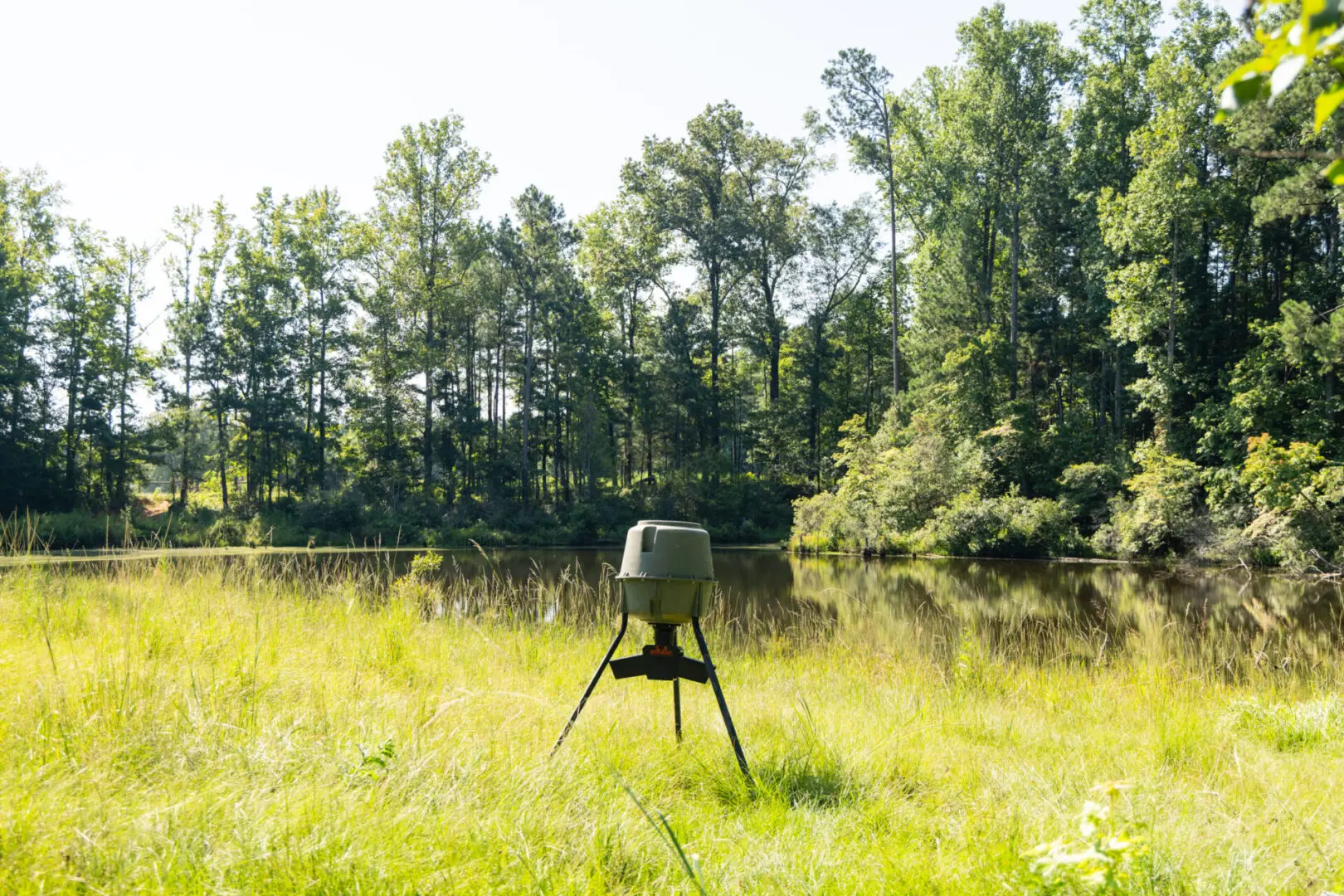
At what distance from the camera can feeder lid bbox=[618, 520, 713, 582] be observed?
3.33m

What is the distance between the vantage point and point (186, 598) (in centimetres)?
552

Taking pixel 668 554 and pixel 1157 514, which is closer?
pixel 668 554

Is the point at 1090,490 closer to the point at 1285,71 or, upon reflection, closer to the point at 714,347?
the point at 714,347

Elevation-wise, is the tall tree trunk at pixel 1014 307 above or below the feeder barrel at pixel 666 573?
above

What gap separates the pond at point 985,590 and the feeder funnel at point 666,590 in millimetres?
A: 3755

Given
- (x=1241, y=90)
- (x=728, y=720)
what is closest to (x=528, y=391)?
(x=728, y=720)

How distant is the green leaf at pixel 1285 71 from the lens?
0.86 m

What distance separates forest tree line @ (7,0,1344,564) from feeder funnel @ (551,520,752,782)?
1804 cm

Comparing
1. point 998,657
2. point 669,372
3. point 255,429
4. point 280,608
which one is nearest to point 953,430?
point 669,372

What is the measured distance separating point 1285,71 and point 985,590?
14556 millimetres

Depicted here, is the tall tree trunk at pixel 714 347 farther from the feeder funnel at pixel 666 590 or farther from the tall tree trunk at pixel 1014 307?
the feeder funnel at pixel 666 590

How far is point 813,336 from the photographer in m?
36.0

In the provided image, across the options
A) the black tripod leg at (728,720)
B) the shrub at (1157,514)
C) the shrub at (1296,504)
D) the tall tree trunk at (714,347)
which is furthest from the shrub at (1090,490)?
the black tripod leg at (728,720)

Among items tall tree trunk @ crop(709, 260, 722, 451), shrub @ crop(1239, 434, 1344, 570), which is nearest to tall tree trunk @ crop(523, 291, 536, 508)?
tall tree trunk @ crop(709, 260, 722, 451)
